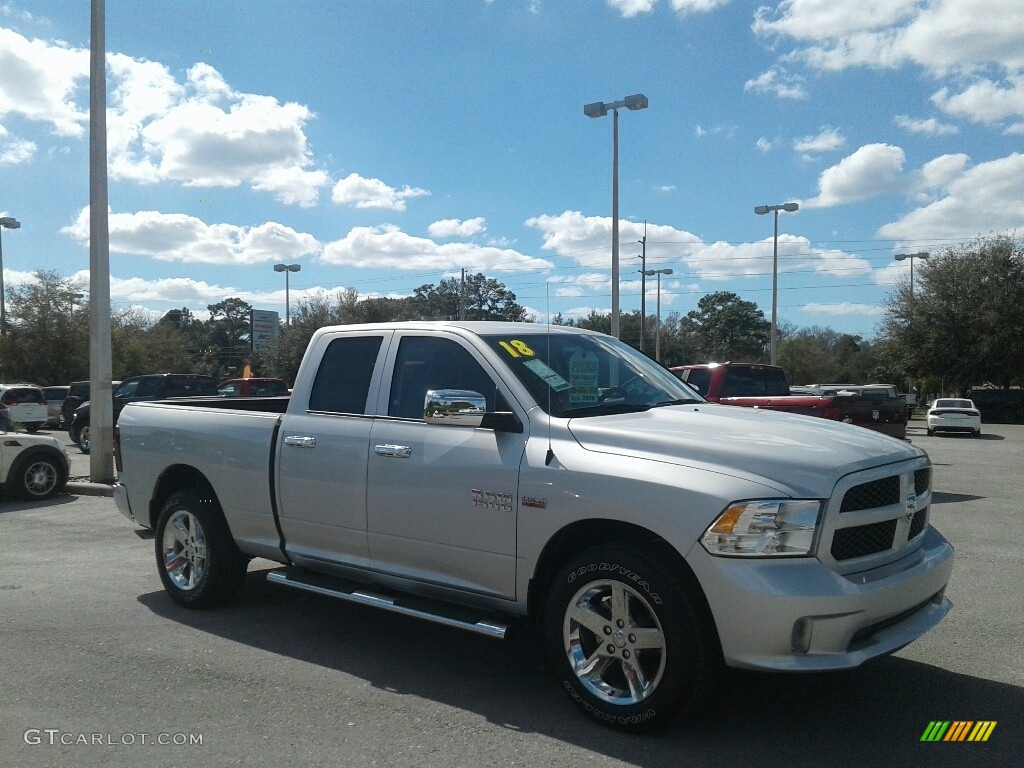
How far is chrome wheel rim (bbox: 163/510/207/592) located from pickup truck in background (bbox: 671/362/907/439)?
6323 millimetres

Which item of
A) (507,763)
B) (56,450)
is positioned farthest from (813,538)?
(56,450)

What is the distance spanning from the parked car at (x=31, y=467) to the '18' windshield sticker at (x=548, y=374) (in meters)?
10.3

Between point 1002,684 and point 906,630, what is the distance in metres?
1.16

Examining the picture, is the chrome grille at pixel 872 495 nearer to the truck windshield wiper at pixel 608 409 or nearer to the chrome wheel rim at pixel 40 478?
the truck windshield wiper at pixel 608 409

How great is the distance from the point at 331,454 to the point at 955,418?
28.8 metres

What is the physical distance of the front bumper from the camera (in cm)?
371

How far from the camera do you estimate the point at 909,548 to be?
4359 millimetres

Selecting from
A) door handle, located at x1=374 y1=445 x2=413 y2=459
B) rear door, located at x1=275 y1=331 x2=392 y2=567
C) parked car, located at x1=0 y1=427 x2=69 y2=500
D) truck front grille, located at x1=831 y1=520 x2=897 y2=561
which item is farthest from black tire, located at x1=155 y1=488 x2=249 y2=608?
parked car, located at x1=0 y1=427 x2=69 y2=500

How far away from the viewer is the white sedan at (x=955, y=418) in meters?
29.3

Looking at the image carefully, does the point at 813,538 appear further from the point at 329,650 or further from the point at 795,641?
the point at 329,650

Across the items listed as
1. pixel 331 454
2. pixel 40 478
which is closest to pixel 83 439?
pixel 40 478

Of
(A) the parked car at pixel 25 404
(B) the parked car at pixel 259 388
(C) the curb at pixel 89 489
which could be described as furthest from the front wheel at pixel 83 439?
(C) the curb at pixel 89 489

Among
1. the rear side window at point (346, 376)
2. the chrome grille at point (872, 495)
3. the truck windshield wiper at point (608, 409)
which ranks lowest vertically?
the chrome grille at point (872, 495)

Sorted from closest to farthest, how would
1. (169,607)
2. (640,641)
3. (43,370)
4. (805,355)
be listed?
1. (640,641)
2. (169,607)
3. (43,370)
4. (805,355)
